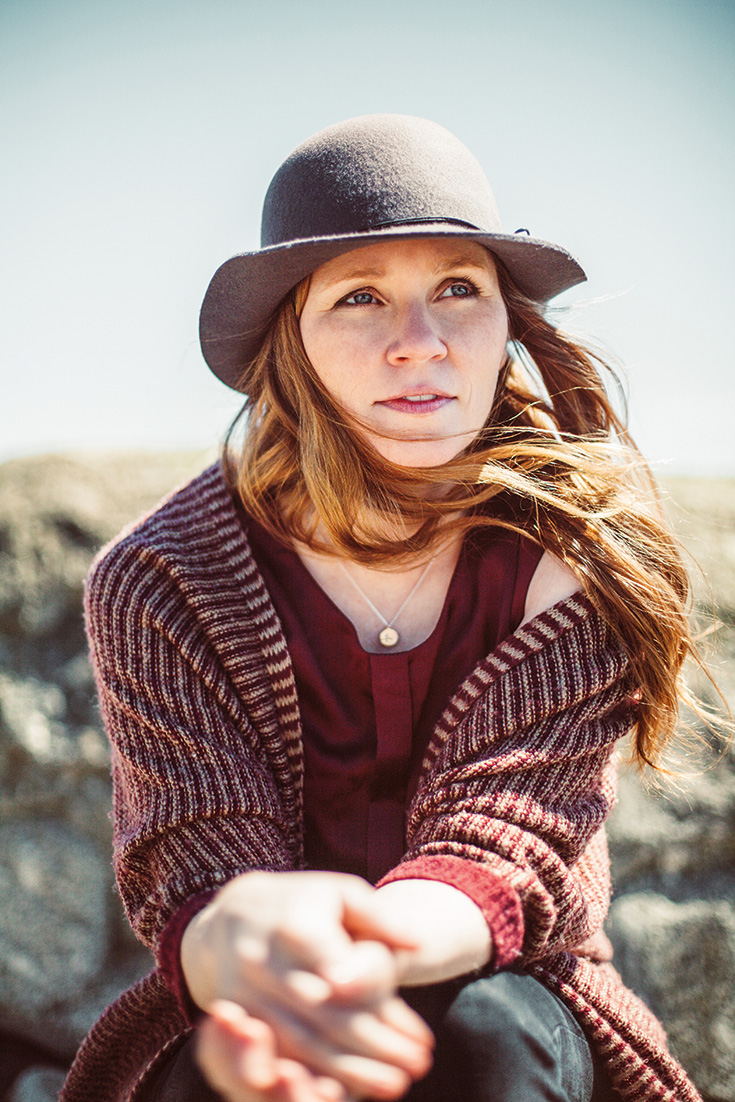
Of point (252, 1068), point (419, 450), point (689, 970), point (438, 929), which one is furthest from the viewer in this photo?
point (689, 970)

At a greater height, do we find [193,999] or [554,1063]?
[193,999]

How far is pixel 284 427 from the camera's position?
5.31 ft

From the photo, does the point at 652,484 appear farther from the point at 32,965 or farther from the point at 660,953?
the point at 32,965

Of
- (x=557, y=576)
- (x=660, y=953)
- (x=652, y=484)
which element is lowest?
(x=660, y=953)

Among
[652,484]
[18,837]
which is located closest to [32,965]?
[18,837]

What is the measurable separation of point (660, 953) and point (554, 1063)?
96 cm

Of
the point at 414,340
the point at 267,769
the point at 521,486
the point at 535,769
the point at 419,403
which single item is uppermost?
the point at 414,340

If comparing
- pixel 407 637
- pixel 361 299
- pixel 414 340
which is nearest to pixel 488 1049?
pixel 407 637

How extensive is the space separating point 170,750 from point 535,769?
0.61 metres

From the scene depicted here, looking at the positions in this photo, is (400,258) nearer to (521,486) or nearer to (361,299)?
(361,299)

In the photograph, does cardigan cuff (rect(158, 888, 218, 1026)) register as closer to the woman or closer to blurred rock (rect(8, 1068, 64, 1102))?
the woman

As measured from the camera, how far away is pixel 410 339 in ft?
4.33

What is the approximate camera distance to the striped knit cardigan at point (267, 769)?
1229 millimetres

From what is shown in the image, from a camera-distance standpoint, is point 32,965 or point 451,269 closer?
point 451,269
